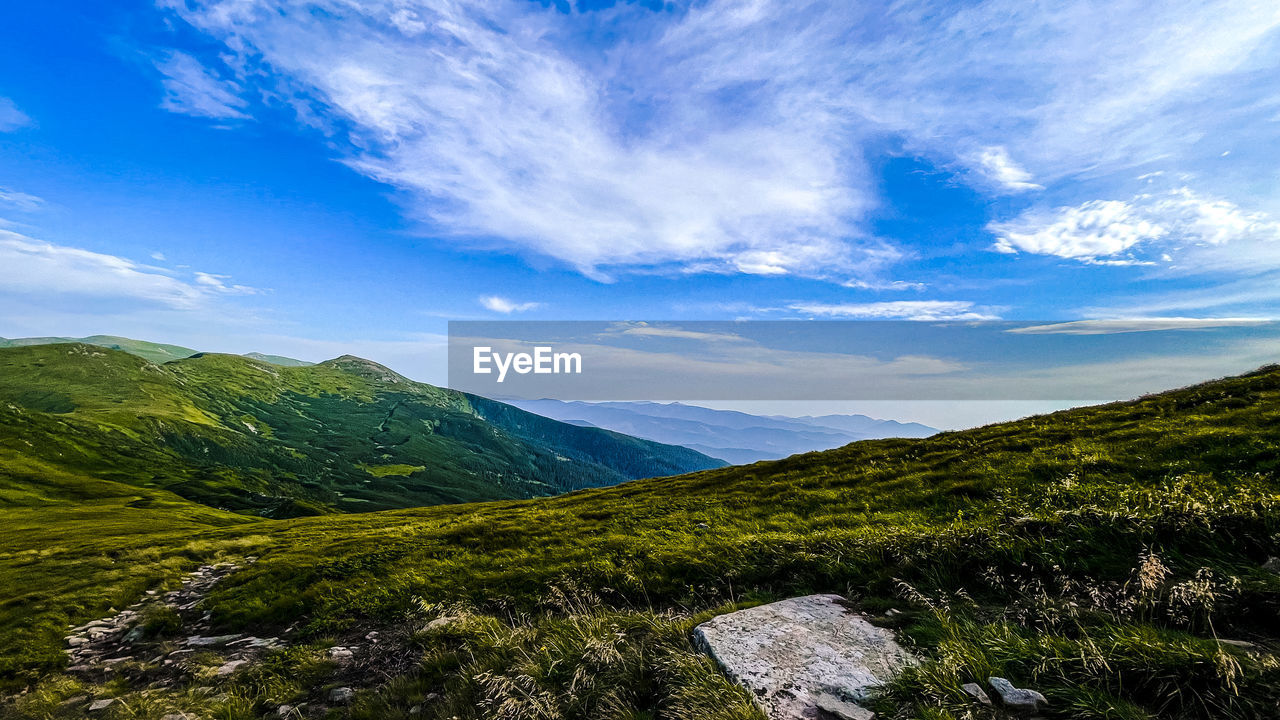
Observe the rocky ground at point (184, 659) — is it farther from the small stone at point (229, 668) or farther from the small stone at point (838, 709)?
the small stone at point (838, 709)

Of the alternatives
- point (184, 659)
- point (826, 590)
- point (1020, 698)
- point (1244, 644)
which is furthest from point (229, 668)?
point (1244, 644)

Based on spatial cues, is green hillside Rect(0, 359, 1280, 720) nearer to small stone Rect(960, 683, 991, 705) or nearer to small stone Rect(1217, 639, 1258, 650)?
small stone Rect(1217, 639, 1258, 650)

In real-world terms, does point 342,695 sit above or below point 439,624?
below

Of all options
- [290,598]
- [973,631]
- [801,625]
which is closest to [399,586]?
[290,598]

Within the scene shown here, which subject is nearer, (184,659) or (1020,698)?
(1020,698)

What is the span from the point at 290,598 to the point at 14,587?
23863 mm

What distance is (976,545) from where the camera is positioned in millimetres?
9641

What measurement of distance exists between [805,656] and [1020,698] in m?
2.42

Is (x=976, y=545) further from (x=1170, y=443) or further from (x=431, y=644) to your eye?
(x=1170, y=443)

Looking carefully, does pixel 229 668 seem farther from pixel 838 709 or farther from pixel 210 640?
pixel 838 709

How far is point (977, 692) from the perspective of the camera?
494 cm

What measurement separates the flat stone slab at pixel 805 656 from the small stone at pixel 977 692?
83 cm

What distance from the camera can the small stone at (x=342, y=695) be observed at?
9.16 metres

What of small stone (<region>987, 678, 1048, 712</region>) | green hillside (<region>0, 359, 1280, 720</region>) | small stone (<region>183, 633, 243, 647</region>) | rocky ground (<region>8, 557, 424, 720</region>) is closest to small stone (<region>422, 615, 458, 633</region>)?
green hillside (<region>0, 359, 1280, 720</region>)
